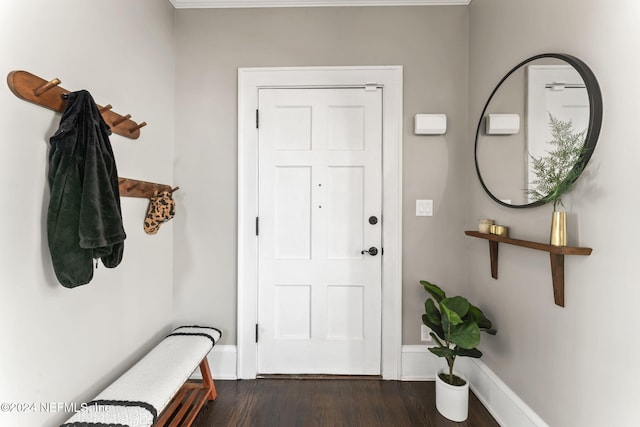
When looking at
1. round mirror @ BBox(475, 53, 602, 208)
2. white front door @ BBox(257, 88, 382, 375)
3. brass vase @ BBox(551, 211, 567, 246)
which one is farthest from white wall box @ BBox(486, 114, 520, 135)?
white front door @ BBox(257, 88, 382, 375)

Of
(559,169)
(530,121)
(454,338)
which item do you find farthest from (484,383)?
(530,121)

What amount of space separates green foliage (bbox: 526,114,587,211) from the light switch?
0.78 meters

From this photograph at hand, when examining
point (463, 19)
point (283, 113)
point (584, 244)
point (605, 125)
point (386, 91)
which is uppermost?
point (463, 19)

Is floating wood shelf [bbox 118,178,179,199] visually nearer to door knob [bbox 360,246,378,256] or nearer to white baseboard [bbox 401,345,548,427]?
door knob [bbox 360,246,378,256]

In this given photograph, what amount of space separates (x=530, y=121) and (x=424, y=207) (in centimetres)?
83

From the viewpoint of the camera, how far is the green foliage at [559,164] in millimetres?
1204

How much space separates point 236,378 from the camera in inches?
84.0

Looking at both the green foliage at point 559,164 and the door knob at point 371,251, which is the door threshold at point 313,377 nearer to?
the door knob at point 371,251

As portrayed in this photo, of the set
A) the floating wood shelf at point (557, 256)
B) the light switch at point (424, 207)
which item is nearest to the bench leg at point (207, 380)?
the light switch at point (424, 207)

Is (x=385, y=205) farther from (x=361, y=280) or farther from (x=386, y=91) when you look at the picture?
(x=386, y=91)

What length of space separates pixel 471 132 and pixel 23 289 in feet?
8.02

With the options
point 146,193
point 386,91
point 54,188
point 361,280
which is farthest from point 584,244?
point 146,193

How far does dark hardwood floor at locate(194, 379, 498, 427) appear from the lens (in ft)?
5.65

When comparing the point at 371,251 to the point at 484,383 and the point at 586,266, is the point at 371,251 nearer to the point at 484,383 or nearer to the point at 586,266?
the point at 484,383
